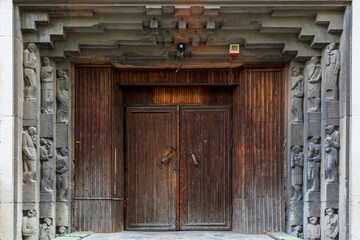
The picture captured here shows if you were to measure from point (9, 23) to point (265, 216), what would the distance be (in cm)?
490

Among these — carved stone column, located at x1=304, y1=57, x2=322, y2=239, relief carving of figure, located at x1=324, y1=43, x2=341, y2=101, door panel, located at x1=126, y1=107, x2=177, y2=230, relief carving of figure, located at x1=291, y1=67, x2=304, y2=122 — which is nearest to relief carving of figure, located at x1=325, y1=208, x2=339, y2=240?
carved stone column, located at x1=304, y1=57, x2=322, y2=239

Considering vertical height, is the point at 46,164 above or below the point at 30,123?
below

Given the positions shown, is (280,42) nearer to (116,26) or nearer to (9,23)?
(116,26)

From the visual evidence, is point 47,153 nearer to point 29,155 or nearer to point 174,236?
point 29,155

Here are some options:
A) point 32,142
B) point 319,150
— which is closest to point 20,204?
point 32,142

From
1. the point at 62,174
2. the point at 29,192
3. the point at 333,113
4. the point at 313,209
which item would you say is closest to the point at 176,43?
the point at 333,113

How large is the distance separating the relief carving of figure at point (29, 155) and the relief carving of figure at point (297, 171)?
396cm

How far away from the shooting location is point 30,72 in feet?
23.4

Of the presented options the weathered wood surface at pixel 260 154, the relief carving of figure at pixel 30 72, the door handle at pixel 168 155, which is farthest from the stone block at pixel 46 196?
the weathered wood surface at pixel 260 154

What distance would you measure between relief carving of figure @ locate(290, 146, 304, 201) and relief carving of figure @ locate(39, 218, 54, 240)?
3.77 meters

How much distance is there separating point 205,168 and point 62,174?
242 centimetres

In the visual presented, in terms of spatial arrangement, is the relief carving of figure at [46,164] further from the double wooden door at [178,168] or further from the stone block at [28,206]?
the double wooden door at [178,168]

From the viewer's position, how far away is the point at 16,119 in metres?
6.87

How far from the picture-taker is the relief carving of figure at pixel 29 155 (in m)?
7.02
